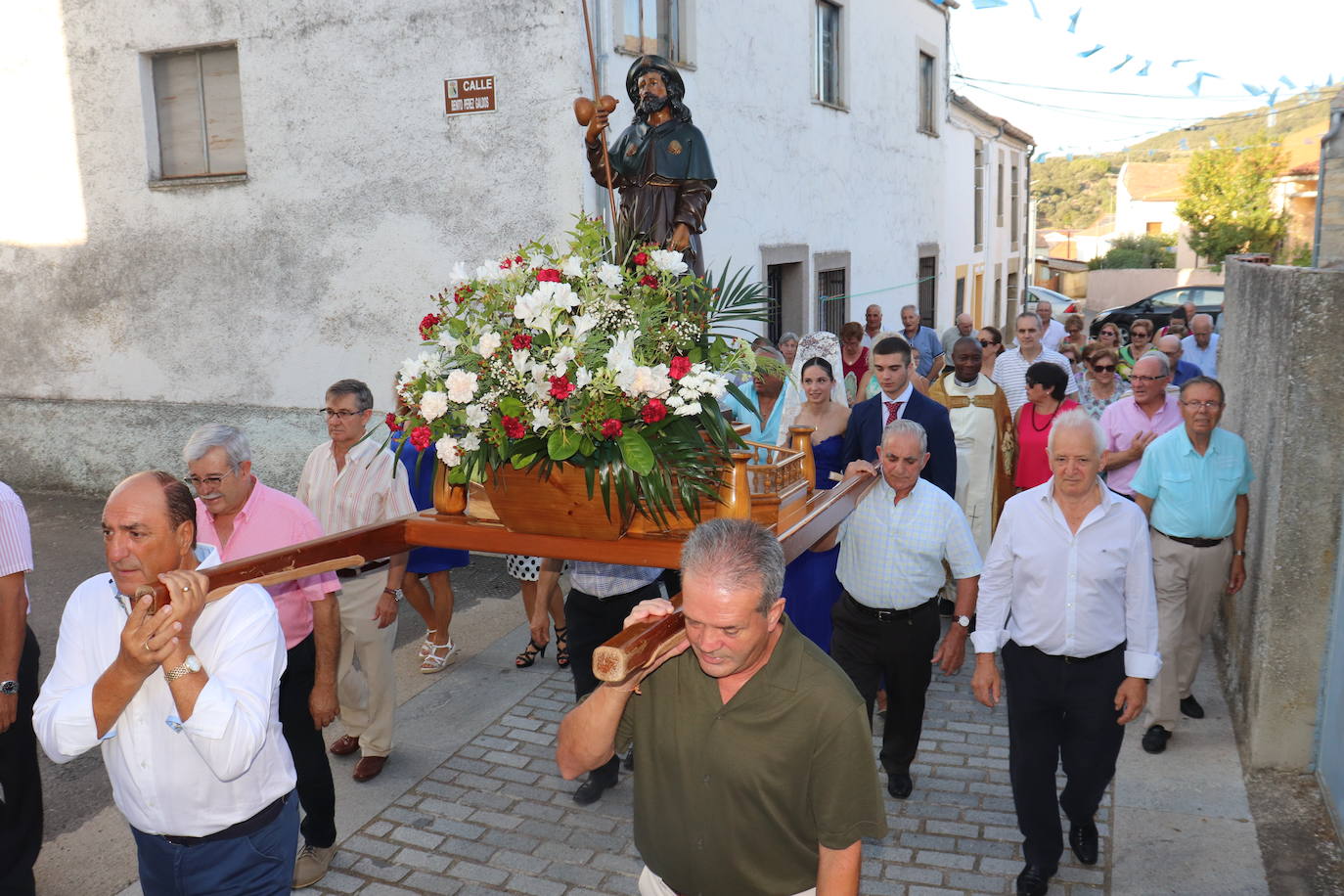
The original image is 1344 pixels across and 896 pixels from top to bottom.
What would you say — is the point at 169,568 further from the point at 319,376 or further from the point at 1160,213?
the point at 1160,213

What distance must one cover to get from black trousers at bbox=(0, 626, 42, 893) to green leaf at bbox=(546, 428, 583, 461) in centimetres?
263

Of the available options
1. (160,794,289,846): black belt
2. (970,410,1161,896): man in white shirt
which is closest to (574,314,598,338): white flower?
(160,794,289,846): black belt

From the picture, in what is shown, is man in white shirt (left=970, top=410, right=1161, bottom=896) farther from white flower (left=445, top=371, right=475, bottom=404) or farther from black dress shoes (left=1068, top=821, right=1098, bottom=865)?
white flower (left=445, top=371, right=475, bottom=404)

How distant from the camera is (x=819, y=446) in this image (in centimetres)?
665

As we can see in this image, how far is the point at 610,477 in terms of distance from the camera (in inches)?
126

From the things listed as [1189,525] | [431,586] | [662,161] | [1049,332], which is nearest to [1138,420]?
[1189,525]

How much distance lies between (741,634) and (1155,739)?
4.21 metres

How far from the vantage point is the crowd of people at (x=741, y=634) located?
2654 millimetres

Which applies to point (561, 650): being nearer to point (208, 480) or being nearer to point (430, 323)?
point (208, 480)

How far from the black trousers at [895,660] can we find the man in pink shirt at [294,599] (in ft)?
7.98

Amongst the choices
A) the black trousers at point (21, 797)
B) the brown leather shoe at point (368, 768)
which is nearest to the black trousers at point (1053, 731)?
the brown leather shoe at point (368, 768)

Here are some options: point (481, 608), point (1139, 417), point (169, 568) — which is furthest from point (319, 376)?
point (169, 568)

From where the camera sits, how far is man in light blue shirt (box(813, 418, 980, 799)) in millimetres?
5109

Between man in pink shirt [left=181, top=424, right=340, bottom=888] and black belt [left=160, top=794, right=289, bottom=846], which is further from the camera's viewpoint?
man in pink shirt [left=181, top=424, right=340, bottom=888]
